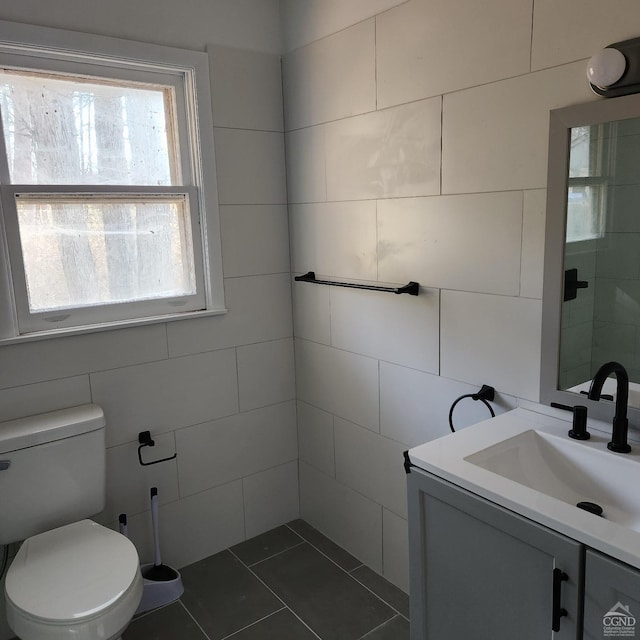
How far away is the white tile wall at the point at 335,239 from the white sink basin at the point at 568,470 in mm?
904

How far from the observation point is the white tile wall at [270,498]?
268cm

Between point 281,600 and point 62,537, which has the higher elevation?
point 62,537

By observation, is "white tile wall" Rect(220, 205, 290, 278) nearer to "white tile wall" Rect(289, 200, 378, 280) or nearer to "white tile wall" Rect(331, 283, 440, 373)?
"white tile wall" Rect(289, 200, 378, 280)

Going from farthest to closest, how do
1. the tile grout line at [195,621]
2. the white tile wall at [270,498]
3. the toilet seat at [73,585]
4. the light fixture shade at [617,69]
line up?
the white tile wall at [270,498], the tile grout line at [195,621], the toilet seat at [73,585], the light fixture shade at [617,69]

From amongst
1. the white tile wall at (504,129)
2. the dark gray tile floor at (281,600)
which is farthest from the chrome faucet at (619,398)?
the dark gray tile floor at (281,600)

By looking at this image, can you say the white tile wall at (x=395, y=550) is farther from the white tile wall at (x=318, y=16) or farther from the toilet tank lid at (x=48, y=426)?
the white tile wall at (x=318, y=16)

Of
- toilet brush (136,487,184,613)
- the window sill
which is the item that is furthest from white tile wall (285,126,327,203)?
toilet brush (136,487,184,613)

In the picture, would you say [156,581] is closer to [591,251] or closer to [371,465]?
[371,465]

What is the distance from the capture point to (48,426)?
1.95 metres

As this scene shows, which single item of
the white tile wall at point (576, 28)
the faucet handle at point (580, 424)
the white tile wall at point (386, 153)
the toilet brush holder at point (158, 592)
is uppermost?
the white tile wall at point (576, 28)

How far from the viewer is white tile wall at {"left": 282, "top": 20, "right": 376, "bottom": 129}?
207 cm

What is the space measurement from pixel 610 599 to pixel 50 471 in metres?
1.73

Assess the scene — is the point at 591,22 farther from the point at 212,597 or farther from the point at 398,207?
the point at 212,597

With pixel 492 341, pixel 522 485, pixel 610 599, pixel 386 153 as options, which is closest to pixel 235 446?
pixel 492 341
